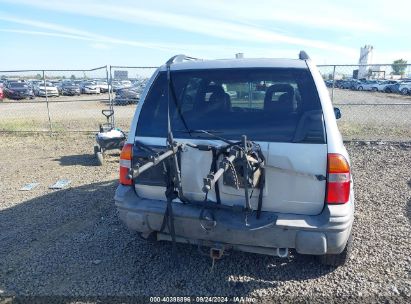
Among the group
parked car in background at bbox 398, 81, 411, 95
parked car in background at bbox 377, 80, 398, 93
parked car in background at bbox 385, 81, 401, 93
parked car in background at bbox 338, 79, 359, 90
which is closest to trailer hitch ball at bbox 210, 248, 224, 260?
parked car in background at bbox 398, 81, 411, 95

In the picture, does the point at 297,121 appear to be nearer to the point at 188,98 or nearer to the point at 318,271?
the point at 188,98

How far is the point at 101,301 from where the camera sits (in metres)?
2.80

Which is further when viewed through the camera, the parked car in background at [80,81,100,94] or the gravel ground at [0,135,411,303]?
the parked car in background at [80,81,100,94]

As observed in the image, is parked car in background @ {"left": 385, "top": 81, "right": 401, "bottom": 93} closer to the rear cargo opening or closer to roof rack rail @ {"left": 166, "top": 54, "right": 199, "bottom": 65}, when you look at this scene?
roof rack rail @ {"left": 166, "top": 54, "right": 199, "bottom": 65}

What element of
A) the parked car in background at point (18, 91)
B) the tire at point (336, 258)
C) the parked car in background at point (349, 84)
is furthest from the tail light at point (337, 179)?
the parked car in background at point (349, 84)

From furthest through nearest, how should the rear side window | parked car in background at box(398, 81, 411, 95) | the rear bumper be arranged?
parked car in background at box(398, 81, 411, 95) → the rear side window → the rear bumper

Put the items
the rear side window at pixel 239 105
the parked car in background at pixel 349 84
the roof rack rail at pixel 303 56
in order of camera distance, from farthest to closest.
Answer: the parked car in background at pixel 349 84, the roof rack rail at pixel 303 56, the rear side window at pixel 239 105

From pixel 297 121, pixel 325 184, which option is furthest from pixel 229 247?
pixel 297 121

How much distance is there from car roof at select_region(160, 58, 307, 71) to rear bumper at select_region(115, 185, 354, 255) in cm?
118

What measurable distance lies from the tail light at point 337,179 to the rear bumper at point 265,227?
68 millimetres

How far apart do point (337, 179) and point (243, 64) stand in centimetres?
122

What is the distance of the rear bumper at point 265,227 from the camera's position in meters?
2.52

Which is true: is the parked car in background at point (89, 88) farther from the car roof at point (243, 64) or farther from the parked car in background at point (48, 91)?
the car roof at point (243, 64)

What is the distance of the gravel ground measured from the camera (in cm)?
292
